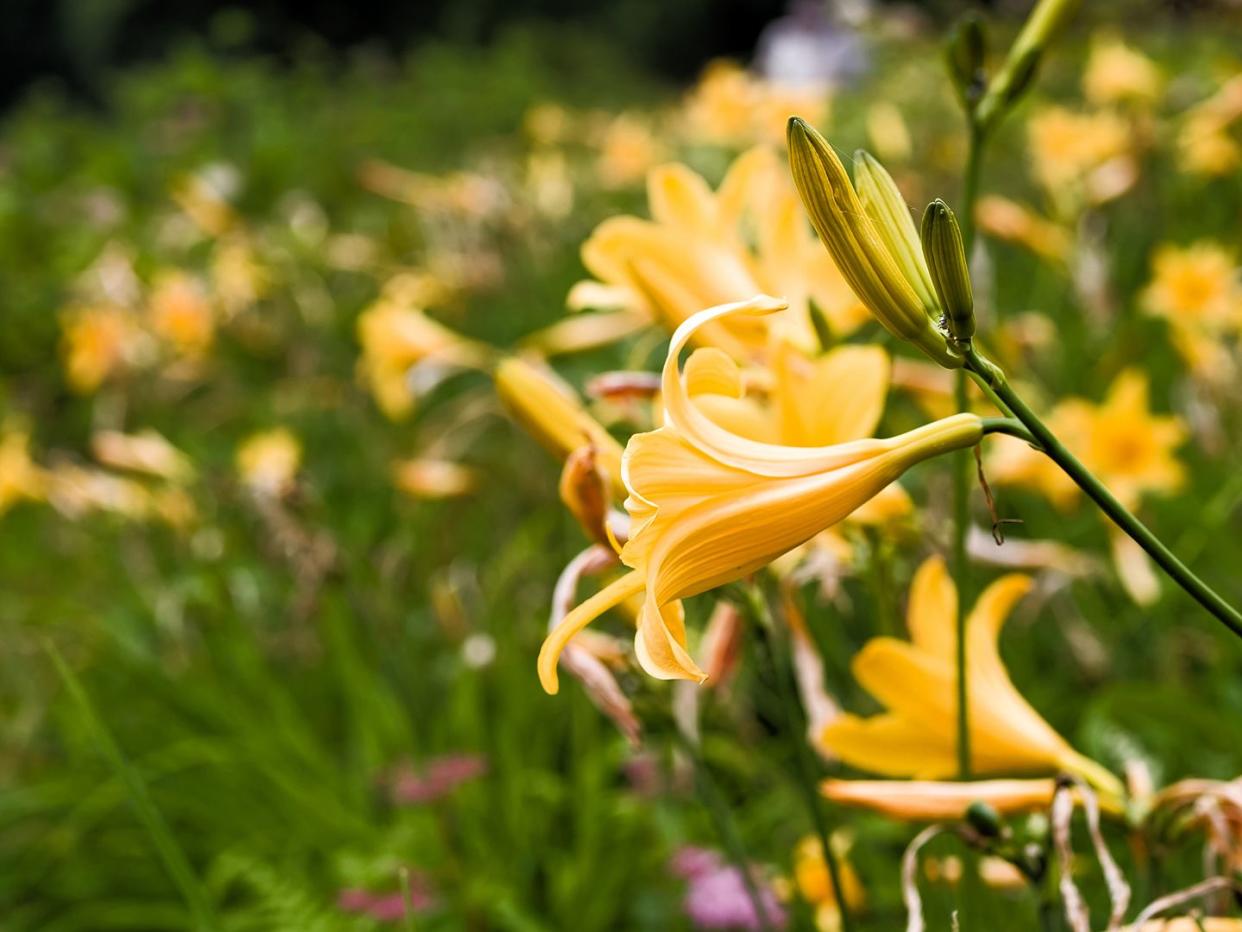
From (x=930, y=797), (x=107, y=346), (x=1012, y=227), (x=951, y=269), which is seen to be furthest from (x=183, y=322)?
(x=951, y=269)

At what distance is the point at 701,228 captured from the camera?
0.97 m

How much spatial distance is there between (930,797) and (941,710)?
101mm

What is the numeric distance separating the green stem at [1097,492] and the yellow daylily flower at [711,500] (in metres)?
0.05

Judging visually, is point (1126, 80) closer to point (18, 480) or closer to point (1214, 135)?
point (1214, 135)

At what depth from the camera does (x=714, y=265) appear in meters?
0.94

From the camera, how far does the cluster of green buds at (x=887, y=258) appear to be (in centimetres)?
53

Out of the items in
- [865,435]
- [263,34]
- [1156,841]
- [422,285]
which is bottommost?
[263,34]

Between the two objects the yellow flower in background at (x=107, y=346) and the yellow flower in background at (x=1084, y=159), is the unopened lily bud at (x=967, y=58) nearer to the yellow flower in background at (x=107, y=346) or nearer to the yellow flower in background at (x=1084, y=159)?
the yellow flower in background at (x=1084, y=159)

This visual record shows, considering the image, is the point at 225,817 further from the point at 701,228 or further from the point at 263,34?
the point at 263,34

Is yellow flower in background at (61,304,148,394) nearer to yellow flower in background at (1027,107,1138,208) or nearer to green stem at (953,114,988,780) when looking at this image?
yellow flower in background at (1027,107,1138,208)

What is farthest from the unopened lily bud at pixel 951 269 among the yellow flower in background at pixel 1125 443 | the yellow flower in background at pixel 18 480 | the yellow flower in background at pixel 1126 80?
the yellow flower in background at pixel 1126 80

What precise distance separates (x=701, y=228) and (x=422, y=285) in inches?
89.7

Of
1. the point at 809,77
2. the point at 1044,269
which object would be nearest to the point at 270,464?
the point at 1044,269

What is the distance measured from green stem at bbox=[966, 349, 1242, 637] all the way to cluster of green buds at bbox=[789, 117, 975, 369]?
0.06 feet
